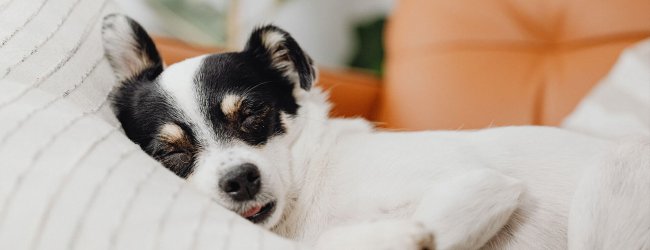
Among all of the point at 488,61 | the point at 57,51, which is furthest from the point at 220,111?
the point at 488,61

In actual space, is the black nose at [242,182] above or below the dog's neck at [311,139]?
above

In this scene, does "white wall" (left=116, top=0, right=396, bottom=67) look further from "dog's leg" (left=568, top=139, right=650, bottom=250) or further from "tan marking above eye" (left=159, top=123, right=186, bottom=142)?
"dog's leg" (left=568, top=139, right=650, bottom=250)

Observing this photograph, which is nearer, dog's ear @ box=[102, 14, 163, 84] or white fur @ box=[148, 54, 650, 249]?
white fur @ box=[148, 54, 650, 249]

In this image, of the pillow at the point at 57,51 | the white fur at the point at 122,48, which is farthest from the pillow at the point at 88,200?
the white fur at the point at 122,48

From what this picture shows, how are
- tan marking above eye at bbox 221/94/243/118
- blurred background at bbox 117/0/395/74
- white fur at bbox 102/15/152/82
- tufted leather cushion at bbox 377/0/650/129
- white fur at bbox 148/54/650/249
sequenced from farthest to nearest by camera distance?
blurred background at bbox 117/0/395/74 < tufted leather cushion at bbox 377/0/650/129 < white fur at bbox 102/15/152/82 < tan marking above eye at bbox 221/94/243/118 < white fur at bbox 148/54/650/249

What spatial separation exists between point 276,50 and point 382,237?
63 cm

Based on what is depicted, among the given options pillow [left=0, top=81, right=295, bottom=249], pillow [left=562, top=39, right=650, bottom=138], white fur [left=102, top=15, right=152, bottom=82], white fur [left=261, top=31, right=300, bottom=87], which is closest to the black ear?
white fur [left=261, top=31, right=300, bottom=87]

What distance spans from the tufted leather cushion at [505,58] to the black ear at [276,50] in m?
0.54

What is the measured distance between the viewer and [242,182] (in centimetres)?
104

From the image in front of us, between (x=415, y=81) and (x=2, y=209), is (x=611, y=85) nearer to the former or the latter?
(x=415, y=81)

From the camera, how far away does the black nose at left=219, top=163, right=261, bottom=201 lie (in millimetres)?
1037

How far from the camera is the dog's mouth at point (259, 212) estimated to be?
1.07m

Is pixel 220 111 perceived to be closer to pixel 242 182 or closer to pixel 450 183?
pixel 242 182

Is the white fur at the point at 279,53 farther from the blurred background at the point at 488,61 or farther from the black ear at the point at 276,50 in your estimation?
the blurred background at the point at 488,61
